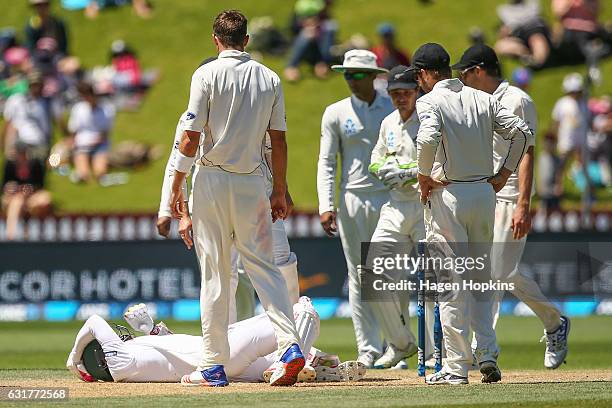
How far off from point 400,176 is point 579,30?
18029mm

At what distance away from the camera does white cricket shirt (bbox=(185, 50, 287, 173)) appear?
8.61m

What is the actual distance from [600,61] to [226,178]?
69.0 feet

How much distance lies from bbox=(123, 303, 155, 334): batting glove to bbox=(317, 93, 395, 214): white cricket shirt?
8.10 feet

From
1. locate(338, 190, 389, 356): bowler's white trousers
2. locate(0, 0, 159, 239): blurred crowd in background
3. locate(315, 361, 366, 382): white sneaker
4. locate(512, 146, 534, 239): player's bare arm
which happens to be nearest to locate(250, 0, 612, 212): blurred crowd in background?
locate(0, 0, 159, 239): blurred crowd in background

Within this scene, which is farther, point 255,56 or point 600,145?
point 255,56

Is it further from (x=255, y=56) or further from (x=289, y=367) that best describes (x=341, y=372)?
(x=255, y=56)

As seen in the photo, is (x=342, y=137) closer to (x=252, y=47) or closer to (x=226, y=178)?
(x=226, y=178)

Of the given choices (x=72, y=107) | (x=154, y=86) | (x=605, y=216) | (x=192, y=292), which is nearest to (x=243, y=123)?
(x=192, y=292)

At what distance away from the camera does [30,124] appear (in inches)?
958

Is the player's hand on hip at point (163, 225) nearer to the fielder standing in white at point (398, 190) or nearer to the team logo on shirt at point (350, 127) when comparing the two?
the fielder standing in white at point (398, 190)

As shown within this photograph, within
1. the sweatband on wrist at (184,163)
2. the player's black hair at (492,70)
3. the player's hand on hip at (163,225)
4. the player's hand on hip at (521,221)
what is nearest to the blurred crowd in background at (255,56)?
the player's black hair at (492,70)

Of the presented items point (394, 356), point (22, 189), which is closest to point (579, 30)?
point (22, 189)

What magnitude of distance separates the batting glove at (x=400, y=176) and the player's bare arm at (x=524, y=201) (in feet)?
2.78

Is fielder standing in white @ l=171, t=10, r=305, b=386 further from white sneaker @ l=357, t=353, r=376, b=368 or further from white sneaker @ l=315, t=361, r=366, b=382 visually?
white sneaker @ l=357, t=353, r=376, b=368
